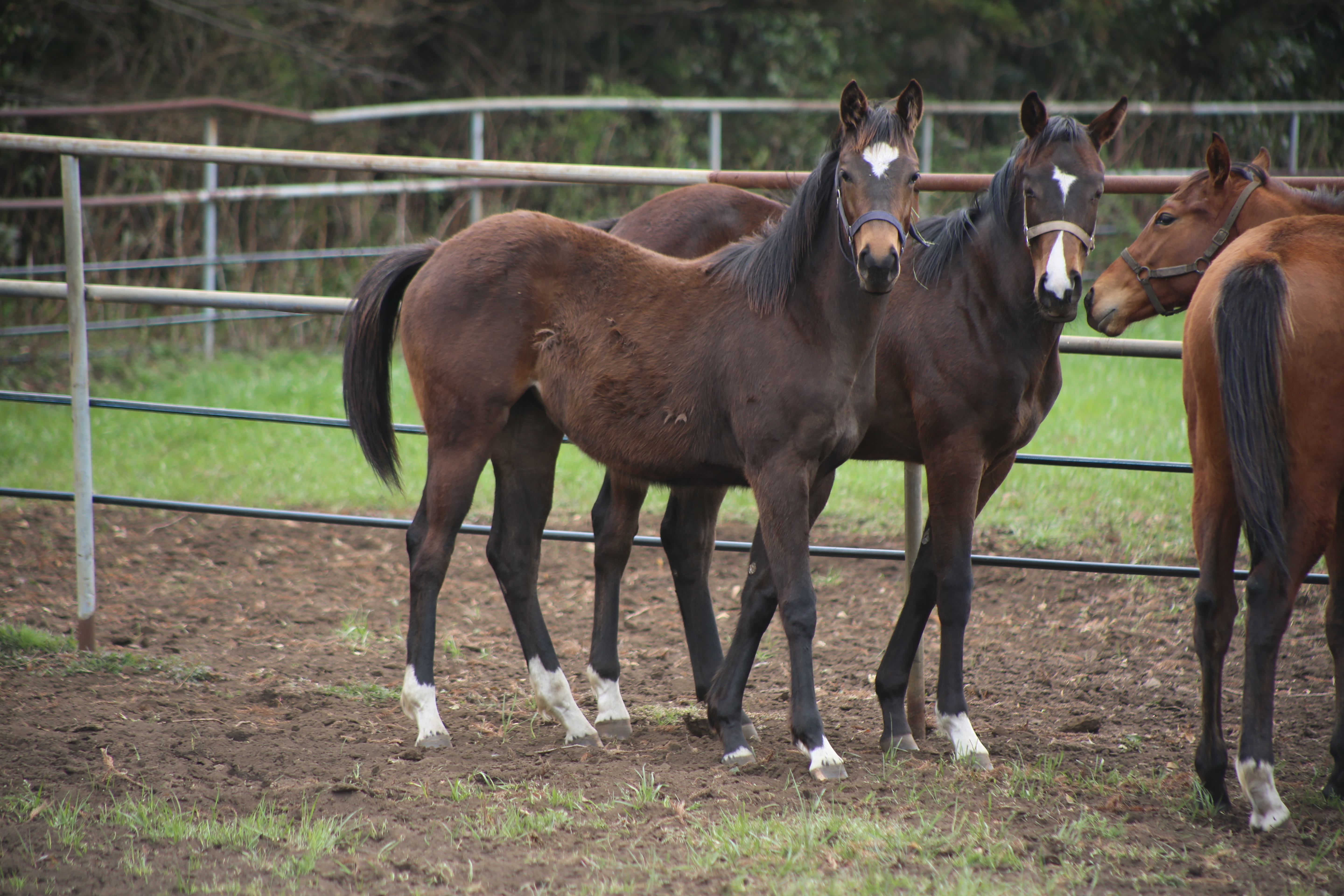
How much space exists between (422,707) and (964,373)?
2089 mm

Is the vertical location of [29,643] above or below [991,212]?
below

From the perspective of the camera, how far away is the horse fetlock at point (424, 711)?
3.52 m

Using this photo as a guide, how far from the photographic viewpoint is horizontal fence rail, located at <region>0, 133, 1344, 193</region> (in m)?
3.96

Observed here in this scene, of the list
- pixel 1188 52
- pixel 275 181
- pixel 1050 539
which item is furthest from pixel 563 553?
pixel 1188 52

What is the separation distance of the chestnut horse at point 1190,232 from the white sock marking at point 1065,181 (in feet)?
1.91

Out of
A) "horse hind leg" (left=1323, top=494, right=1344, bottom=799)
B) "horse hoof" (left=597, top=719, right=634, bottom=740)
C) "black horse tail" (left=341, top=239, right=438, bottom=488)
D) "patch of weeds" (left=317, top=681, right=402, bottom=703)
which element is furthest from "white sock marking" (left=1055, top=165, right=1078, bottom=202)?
"patch of weeds" (left=317, top=681, right=402, bottom=703)

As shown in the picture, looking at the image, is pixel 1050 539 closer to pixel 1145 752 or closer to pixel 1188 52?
pixel 1145 752

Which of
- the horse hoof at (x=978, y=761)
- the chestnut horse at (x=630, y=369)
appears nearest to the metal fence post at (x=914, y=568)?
the horse hoof at (x=978, y=761)

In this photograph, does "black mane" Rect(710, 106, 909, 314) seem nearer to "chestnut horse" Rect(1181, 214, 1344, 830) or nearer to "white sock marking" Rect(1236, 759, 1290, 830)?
"chestnut horse" Rect(1181, 214, 1344, 830)

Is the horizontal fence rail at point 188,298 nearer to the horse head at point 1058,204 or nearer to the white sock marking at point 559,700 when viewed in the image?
the horse head at point 1058,204

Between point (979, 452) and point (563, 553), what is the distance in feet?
10.1

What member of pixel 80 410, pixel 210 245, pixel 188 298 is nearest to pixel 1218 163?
pixel 188 298

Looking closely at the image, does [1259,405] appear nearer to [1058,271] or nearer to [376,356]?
[1058,271]

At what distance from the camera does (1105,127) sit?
3.56 metres
